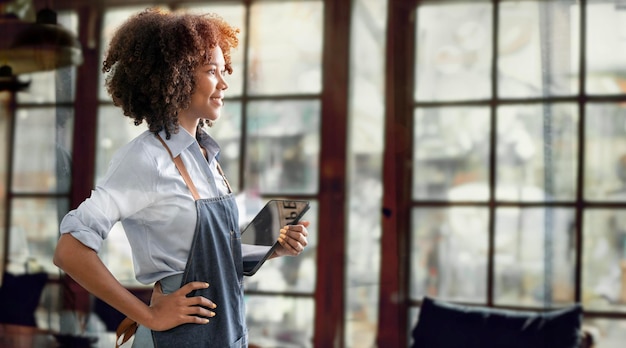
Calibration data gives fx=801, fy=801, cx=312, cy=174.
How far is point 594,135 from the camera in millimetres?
3184

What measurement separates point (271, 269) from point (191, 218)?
199 centimetres

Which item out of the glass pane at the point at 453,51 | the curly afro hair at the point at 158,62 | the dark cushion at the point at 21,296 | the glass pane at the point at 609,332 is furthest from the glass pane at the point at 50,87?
the glass pane at the point at 609,332

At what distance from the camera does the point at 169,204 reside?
1491 mm

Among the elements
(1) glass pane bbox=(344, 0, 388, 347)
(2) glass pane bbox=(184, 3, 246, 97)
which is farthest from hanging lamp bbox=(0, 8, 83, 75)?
(1) glass pane bbox=(344, 0, 388, 347)

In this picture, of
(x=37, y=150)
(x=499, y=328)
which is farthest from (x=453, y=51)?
(x=37, y=150)

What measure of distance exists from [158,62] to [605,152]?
2.19m

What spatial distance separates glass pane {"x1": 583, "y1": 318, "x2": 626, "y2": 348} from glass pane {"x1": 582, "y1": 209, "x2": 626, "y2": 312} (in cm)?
6

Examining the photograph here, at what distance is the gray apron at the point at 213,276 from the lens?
Answer: 1510 mm

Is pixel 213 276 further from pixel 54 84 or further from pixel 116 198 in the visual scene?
pixel 54 84

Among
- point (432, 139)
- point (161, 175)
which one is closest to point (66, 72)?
point (432, 139)

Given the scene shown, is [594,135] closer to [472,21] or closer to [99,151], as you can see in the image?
[472,21]

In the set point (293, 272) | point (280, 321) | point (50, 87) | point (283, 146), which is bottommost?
point (280, 321)

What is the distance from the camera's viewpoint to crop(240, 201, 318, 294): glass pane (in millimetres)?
3432

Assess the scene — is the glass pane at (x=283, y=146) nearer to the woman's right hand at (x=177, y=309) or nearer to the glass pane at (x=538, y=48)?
the glass pane at (x=538, y=48)
